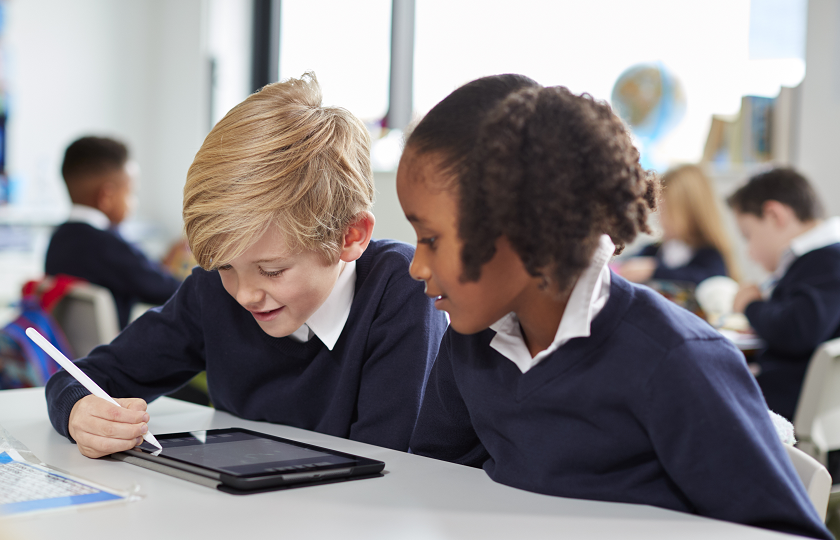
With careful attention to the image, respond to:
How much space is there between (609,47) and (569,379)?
3.35 m

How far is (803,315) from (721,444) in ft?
6.20

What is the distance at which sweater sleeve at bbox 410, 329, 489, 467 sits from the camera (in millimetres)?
993

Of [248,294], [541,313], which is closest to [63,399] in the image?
[248,294]

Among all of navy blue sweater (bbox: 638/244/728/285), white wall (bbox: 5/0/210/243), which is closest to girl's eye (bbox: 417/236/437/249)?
navy blue sweater (bbox: 638/244/728/285)

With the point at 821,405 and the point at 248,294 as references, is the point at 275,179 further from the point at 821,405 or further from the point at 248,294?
the point at 821,405

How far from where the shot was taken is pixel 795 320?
2.42 meters

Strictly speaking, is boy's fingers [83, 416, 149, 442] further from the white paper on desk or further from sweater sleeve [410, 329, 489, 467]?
sweater sleeve [410, 329, 489, 467]

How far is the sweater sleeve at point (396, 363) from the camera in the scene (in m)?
1.15

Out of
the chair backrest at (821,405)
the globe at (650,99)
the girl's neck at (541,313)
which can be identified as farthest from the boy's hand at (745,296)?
the girl's neck at (541,313)

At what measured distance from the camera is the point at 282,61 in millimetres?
5367

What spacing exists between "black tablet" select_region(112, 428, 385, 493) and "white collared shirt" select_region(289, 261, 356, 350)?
252mm

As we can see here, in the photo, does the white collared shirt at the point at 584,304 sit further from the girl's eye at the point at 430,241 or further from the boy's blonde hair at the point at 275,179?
the boy's blonde hair at the point at 275,179

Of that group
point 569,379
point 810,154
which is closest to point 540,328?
point 569,379

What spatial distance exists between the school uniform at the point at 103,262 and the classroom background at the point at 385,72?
126 centimetres
